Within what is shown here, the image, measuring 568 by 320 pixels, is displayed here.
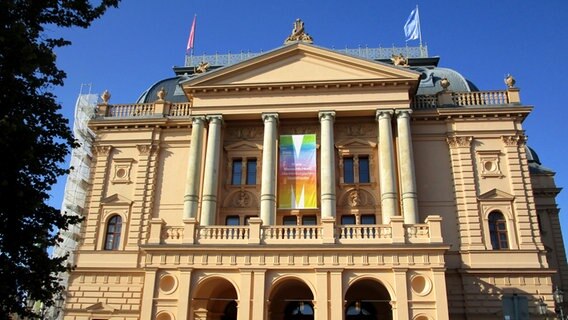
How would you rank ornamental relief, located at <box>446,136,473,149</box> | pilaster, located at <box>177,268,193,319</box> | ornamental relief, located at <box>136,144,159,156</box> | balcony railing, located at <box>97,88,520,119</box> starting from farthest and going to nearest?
ornamental relief, located at <box>136,144,159,156</box> → balcony railing, located at <box>97,88,520,119</box> → ornamental relief, located at <box>446,136,473,149</box> → pilaster, located at <box>177,268,193,319</box>

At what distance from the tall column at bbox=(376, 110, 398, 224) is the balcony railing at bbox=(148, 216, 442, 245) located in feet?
8.50

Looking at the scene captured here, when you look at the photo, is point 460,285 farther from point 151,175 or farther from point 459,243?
point 151,175

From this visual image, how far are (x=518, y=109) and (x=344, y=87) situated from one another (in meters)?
10.5

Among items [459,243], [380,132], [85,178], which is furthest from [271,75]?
[85,178]

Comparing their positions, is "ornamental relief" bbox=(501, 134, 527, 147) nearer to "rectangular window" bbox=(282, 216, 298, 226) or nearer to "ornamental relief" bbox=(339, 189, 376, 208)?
"ornamental relief" bbox=(339, 189, 376, 208)

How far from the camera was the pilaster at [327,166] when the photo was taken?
2786cm

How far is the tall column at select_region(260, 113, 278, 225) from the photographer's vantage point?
91.5 feet

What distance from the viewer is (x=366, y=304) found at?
27.8m

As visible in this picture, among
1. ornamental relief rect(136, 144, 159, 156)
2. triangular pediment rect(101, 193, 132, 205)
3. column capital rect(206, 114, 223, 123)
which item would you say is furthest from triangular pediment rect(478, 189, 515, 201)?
triangular pediment rect(101, 193, 132, 205)

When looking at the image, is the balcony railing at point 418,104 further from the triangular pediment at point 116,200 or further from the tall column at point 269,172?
the tall column at point 269,172

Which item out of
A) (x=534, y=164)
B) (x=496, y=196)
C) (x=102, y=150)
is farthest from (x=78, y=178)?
(x=534, y=164)

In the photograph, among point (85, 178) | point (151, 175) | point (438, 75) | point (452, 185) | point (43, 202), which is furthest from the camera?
point (85, 178)

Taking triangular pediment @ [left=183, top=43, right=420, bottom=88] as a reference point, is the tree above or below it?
below

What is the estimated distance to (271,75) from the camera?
3122 cm
